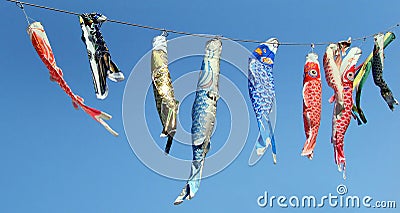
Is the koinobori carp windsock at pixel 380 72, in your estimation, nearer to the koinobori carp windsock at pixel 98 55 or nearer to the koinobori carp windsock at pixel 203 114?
the koinobori carp windsock at pixel 203 114

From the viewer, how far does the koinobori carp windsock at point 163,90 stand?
4.52m

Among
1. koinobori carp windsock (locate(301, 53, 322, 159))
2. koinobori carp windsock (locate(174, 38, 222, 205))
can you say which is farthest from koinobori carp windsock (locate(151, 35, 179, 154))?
koinobori carp windsock (locate(301, 53, 322, 159))

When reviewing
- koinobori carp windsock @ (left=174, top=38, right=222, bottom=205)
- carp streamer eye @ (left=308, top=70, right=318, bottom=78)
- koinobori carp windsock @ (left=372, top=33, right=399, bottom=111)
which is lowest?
koinobori carp windsock @ (left=174, top=38, right=222, bottom=205)

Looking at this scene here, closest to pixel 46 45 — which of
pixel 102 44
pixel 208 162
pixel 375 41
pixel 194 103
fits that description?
pixel 102 44

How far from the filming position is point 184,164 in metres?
4.76

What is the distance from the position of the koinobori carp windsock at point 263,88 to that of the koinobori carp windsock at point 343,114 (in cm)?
72

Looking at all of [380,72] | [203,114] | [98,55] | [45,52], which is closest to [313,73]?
[380,72]

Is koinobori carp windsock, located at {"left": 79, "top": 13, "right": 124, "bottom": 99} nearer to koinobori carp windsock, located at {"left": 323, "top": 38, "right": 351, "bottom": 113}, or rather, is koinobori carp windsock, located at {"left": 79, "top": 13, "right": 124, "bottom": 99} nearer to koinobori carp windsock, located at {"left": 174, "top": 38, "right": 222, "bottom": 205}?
koinobori carp windsock, located at {"left": 174, "top": 38, "right": 222, "bottom": 205}

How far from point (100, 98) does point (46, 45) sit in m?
0.55

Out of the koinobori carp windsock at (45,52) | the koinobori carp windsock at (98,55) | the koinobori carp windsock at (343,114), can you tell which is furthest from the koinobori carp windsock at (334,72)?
the koinobori carp windsock at (45,52)

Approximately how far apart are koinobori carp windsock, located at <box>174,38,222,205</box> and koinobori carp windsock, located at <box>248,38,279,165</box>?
0.41 meters

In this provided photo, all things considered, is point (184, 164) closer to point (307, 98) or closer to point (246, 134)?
point (246, 134)

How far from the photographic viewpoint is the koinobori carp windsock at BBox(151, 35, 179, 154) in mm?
4523

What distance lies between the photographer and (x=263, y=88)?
5.30 metres
